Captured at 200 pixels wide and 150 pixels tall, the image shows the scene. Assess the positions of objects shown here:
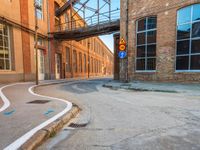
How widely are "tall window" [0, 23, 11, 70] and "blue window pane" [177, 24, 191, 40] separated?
46.2 feet

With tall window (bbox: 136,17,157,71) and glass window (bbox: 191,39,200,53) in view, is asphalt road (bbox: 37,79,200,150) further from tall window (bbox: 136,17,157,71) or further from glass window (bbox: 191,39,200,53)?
tall window (bbox: 136,17,157,71)

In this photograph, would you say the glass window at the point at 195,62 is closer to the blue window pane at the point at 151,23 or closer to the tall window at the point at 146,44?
the tall window at the point at 146,44

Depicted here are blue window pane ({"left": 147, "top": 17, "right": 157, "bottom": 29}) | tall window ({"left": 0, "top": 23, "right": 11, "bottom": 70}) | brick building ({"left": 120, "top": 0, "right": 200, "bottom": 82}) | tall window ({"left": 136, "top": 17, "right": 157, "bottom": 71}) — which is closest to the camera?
brick building ({"left": 120, "top": 0, "right": 200, "bottom": 82})

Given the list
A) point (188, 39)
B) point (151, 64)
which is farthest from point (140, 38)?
point (188, 39)

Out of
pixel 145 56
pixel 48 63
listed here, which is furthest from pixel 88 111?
pixel 48 63

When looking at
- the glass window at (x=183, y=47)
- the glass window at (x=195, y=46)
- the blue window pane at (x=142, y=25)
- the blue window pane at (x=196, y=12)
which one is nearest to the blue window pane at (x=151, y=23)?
the blue window pane at (x=142, y=25)

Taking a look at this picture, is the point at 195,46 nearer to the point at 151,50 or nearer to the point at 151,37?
the point at 151,50

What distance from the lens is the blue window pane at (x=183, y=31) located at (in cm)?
1189

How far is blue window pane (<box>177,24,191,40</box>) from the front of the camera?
468 inches

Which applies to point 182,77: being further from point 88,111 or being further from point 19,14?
point 19,14

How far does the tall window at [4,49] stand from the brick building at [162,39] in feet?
33.8

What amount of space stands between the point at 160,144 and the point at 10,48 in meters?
14.7

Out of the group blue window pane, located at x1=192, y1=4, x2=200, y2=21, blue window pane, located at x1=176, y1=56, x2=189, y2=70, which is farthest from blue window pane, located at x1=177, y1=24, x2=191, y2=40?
blue window pane, located at x1=176, y1=56, x2=189, y2=70

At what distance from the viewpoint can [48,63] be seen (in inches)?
796
